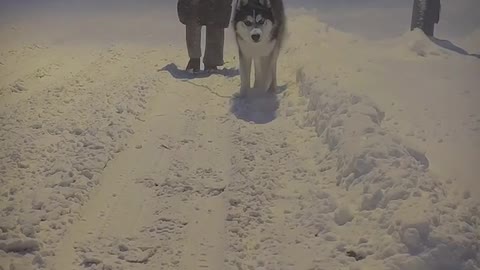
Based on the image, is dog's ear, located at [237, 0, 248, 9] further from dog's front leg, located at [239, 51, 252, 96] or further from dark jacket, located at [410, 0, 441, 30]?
dark jacket, located at [410, 0, 441, 30]

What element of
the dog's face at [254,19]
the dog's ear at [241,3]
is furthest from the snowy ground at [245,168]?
the dog's ear at [241,3]

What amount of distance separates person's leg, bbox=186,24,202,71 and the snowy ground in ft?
1.78

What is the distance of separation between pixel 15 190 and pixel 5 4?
626 millimetres

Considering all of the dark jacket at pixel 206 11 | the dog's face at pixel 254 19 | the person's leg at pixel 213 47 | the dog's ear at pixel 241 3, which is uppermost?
the dog's ear at pixel 241 3

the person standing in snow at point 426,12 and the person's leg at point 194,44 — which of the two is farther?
the person's leg at point 194,44

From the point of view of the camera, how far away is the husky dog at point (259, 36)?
9.80 ft

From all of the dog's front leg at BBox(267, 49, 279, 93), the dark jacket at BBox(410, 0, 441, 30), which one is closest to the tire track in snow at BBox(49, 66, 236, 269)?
the dog's front leg at BBox(267, 49, 279, 93)

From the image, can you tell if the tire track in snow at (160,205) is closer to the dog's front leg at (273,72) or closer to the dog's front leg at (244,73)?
the dog's front leg at (244,73)

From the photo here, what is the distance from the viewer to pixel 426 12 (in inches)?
111

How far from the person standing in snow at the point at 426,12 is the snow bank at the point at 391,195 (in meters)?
0.59

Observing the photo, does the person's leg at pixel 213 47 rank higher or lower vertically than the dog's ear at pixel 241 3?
lower

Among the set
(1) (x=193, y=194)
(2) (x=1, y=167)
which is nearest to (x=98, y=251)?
(1) (x=193, y=194)

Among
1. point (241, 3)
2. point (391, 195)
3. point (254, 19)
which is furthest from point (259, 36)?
point (391, 195)

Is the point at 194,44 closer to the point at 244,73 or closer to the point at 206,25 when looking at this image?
the point at 206,25
